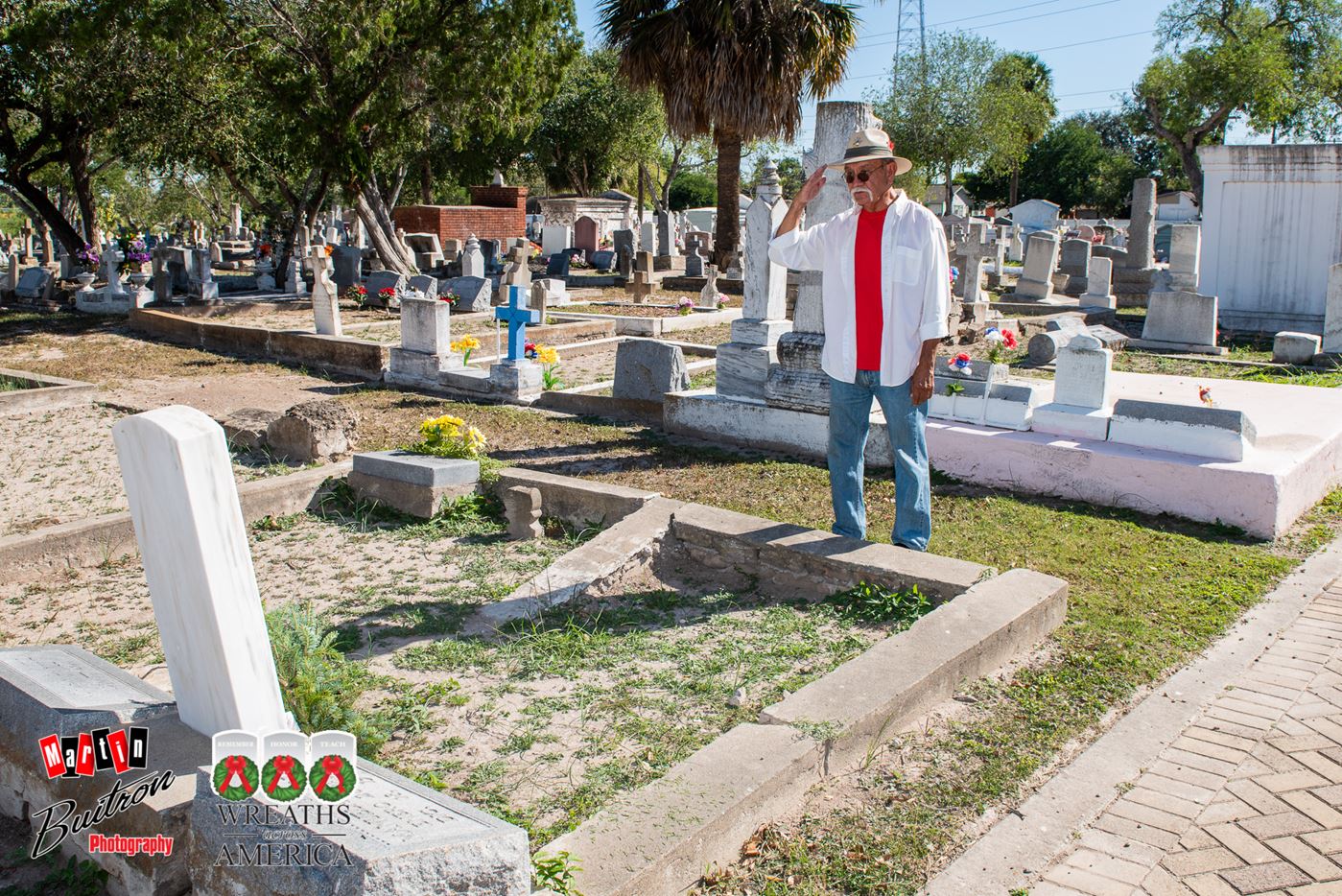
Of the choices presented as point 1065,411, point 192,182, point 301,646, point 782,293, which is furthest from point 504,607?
point 192,182

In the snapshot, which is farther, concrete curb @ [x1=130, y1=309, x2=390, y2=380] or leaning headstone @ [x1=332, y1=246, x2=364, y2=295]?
leaning headstone @ [x1=332, y1=246, x2=364, y2=295]

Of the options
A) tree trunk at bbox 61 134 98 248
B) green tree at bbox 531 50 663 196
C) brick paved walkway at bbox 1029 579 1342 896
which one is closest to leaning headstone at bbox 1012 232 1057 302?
brick paved walkway at bbox 1029 579 1342 896

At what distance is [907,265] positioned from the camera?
16.0ft

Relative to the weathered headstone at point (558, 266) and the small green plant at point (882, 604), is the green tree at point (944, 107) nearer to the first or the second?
the weathered headstone at point (558, 266)

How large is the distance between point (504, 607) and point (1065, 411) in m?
4.11

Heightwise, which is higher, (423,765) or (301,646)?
(301,646)

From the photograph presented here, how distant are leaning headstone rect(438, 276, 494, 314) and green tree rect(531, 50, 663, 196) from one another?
85.9 feet

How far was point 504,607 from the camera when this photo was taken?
185 inches

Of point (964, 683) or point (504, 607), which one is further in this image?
point (504, 607)

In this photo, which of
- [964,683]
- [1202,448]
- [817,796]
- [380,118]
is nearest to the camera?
[817,796]

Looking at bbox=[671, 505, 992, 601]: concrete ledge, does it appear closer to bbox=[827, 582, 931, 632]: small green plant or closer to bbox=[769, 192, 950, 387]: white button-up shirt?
bbox=[827, 582, 931, 632]: small green plant

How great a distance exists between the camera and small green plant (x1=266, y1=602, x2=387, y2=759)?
327 centimetres

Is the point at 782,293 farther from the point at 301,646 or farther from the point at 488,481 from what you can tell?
the point at 301,646

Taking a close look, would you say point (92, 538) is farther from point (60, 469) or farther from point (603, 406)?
point (603, 406)
